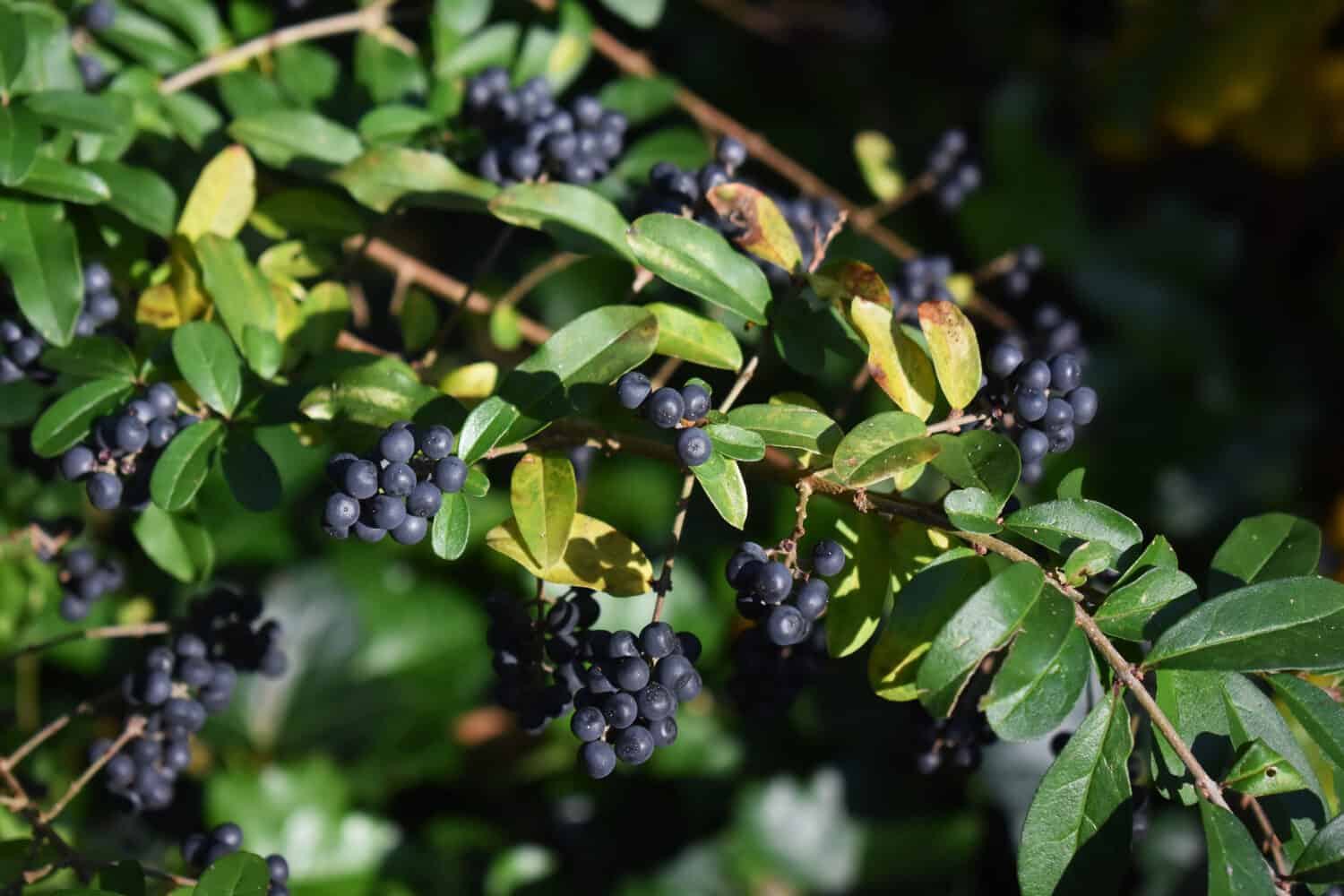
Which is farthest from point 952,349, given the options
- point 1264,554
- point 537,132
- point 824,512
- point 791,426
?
point 824,512

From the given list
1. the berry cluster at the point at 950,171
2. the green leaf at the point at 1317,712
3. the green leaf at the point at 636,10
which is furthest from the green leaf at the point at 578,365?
the berry cluster at the point at 950,171

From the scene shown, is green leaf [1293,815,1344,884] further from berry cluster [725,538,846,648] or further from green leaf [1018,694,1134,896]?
berry cluster [725,538,846,648]

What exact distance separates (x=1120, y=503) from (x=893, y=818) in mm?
958

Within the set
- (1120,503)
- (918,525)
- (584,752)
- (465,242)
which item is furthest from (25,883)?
(1120,503)

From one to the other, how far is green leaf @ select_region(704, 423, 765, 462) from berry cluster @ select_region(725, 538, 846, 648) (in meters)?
0.08

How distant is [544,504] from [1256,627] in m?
0.68

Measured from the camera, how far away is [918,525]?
1.20m

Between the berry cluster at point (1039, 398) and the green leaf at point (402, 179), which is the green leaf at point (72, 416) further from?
the berry cluster at point (1039, 398)

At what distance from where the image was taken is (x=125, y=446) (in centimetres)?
120

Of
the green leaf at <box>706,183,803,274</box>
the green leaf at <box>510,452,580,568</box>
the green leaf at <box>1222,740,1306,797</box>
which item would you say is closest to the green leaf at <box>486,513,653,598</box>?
the green leaf at <box>510,452,580,568</box>

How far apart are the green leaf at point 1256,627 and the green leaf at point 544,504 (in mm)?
564

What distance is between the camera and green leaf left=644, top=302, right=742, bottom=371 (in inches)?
49.4

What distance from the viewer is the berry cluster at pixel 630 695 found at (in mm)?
1104

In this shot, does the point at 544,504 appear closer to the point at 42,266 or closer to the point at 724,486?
the point at 724,486
